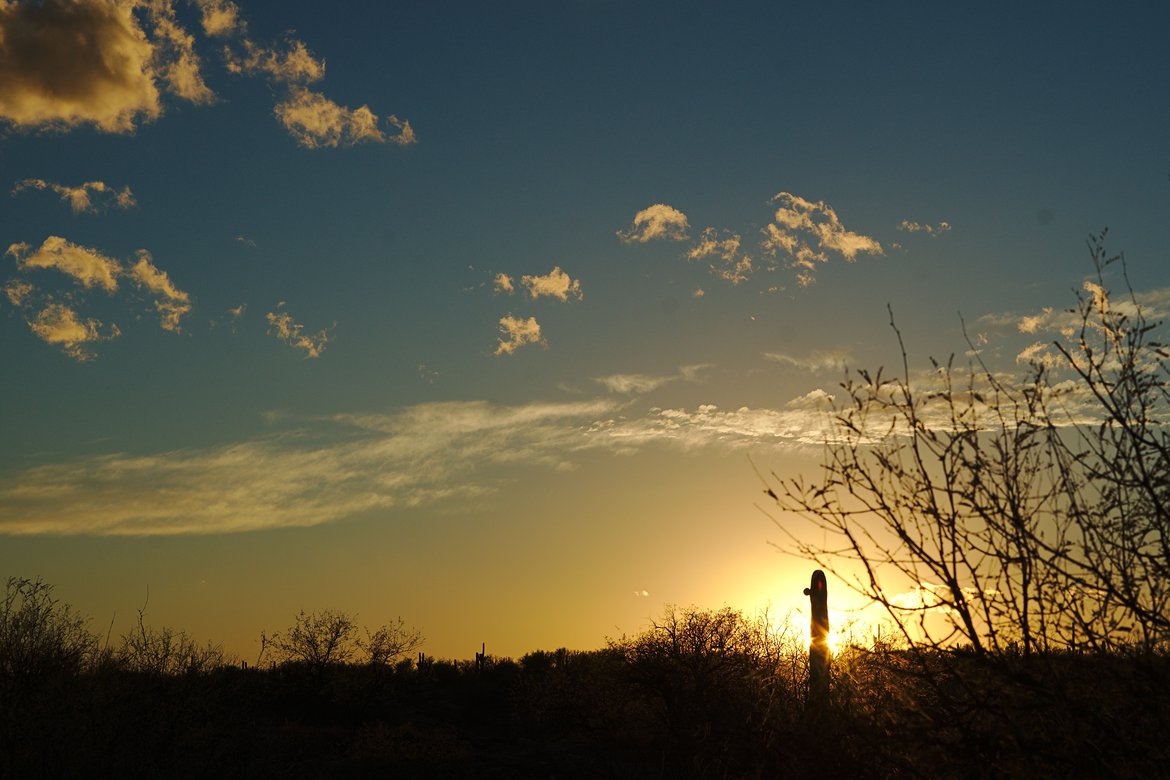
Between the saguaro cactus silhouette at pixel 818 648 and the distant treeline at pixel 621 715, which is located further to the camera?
the saguaro cactus silhouette at pixel 818 648

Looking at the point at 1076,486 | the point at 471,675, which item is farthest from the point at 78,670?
the point at 471,675

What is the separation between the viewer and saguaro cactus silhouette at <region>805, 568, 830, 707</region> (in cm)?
1956

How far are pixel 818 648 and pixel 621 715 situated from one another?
8536 millimetres

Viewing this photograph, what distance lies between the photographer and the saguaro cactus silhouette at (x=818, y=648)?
64.2 feet

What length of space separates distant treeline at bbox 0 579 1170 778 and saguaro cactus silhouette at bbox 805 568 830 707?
1.67ft

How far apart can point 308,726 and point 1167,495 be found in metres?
27.9

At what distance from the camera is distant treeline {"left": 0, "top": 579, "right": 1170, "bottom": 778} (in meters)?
5.67

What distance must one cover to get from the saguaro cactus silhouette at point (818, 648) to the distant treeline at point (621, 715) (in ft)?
1.67

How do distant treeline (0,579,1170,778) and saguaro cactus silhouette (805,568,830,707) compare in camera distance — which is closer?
distant treeline (0,579,1170,778)

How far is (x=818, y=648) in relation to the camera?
831 inches

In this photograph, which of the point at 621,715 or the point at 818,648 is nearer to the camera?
the point at 818,648

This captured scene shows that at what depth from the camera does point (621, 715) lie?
88.6 feet

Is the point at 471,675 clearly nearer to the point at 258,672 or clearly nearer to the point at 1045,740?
the point at 258,672

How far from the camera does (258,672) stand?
3103 centimetres
